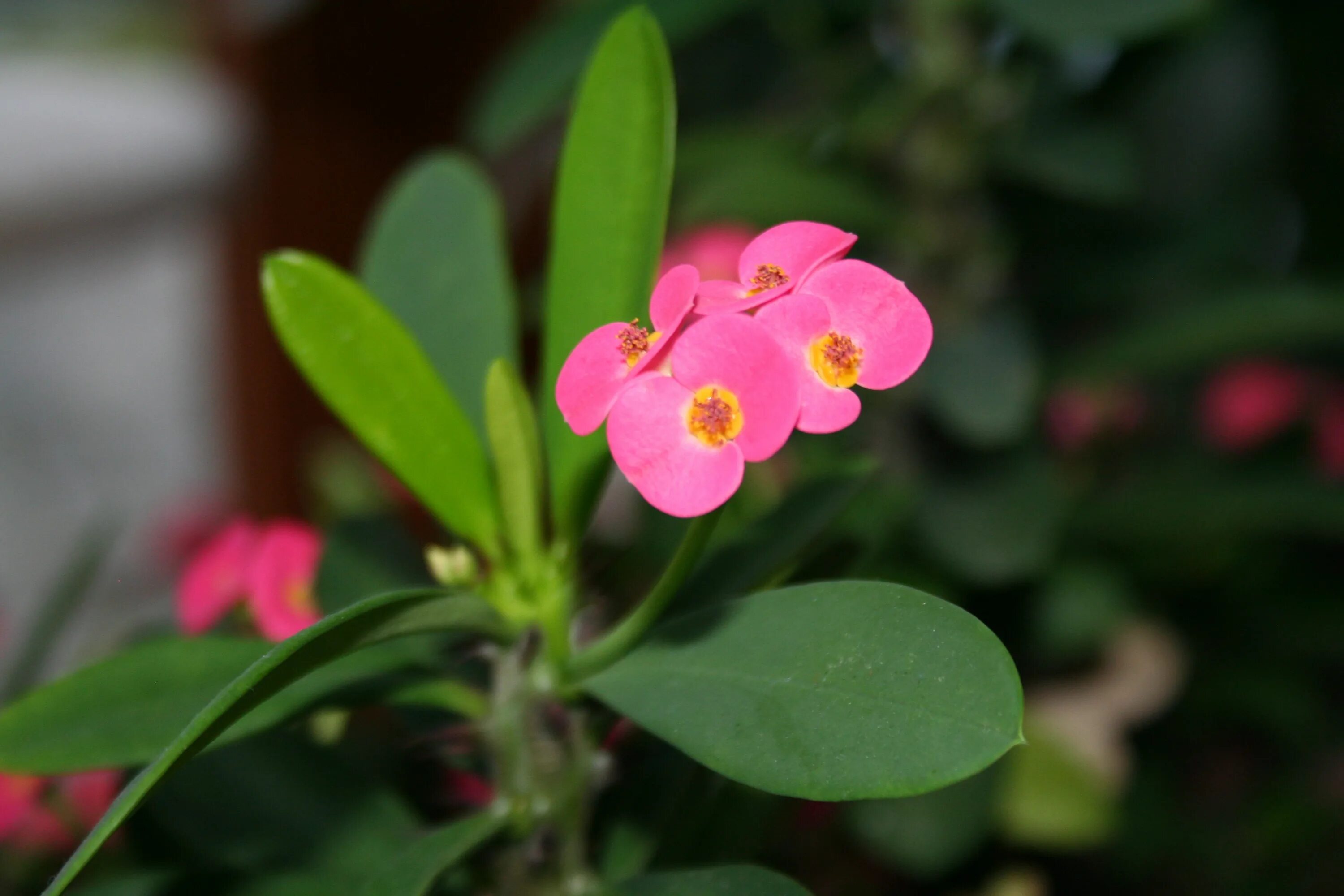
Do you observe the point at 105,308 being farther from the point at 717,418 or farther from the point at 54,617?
the point at 717,418

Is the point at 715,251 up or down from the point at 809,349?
down

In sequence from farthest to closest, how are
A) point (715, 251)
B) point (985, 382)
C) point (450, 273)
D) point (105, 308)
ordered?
1. point (105, 308)
2. point (715, 251)
3. point (985, 382)
4. point (450, 273)

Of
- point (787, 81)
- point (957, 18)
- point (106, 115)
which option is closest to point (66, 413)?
point (106, 115)

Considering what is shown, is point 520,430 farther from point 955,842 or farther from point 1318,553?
point 1318,553

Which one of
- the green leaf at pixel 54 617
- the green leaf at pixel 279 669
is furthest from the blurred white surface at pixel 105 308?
the green leaf at pixel 279 669

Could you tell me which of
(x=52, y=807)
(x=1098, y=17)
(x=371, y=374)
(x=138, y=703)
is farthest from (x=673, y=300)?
(x=1098, y=17)

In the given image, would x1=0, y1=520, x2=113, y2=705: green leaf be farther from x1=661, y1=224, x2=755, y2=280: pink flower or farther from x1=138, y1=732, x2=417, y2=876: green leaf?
x1=661, y1=224, x2=755, y2=280: pink flower
